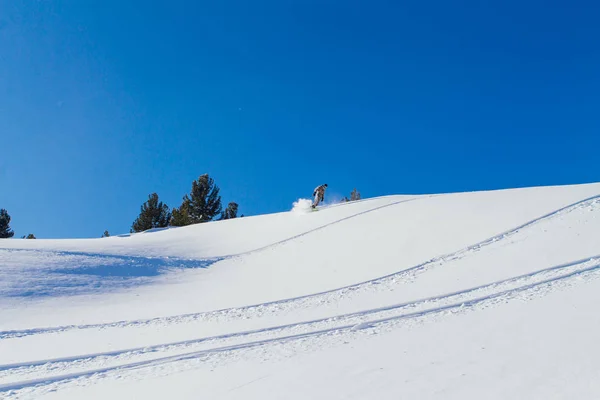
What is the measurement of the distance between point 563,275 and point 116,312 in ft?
33.5

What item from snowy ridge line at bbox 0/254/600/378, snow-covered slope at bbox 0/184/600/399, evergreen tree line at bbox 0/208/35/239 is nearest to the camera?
snow-covered slope at bbox 0/184/600/399

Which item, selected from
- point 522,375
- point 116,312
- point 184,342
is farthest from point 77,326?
point 522,375

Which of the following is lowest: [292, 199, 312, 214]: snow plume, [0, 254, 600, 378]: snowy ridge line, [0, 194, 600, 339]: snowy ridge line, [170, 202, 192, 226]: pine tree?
Answer: [0, 254, 600, 378]: snowy ridge line

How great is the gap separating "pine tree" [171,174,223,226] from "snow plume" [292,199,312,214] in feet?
60.5

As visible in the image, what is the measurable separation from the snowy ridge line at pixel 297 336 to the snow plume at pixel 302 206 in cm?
1707

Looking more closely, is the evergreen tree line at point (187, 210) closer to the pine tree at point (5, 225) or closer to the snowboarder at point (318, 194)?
the pine tree at point (5, 225)

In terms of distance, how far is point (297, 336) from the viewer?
5.85 meters

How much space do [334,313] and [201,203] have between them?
36.4 meters

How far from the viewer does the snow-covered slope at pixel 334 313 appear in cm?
422

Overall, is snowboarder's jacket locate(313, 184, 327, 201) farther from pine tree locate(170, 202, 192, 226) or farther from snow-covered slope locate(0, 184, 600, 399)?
pine tree locate(170, 202, 192, 226)

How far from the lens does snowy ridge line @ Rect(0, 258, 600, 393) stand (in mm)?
4773

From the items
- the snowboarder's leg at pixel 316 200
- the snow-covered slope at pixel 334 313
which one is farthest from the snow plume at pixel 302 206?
the snow-covered slope at pixel 334 313

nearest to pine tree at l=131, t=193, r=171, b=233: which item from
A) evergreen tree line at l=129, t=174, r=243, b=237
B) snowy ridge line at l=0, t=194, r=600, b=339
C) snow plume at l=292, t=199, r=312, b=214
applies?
evergreen tree line at l=129, t=174, r=243, b=237

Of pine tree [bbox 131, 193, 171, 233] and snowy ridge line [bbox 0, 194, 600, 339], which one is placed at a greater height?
pine tree [bbox 131, 193, 171, 233]
